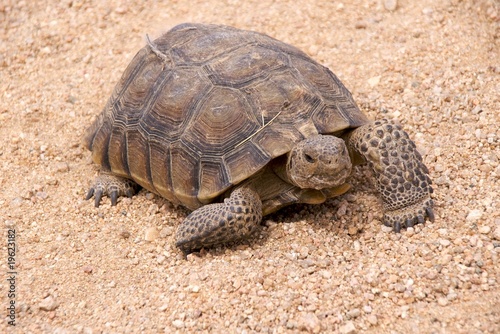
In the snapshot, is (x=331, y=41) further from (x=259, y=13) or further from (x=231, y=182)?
(x=231, y=182)

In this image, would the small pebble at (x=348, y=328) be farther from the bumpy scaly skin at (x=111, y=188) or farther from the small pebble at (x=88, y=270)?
the bumpy scaly skin at (x=111, y=188)

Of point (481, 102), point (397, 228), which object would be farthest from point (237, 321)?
point (481, 102)

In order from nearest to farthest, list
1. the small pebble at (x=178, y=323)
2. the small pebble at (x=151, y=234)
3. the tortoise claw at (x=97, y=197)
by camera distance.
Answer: the small pebble at (x=178, y=323)
the small pebble at (x=151, y=234)
the tortoise claw at (x=97, y=197)

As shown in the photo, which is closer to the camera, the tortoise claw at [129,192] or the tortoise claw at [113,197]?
the tortoise claw at [113,197]

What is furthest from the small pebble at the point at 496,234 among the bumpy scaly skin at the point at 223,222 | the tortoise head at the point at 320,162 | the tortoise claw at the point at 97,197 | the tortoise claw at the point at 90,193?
the tortoise claw at the point at 90,193

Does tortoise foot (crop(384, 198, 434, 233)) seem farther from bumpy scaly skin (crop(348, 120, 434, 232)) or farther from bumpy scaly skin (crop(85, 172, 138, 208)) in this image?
bumpy scaly skin (crop(85, 172, 138, 208))

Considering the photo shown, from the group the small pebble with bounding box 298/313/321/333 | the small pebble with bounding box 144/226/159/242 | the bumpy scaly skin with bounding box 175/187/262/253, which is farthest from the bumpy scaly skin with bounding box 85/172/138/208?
the small pebble with bounding box 298/313/321/333
